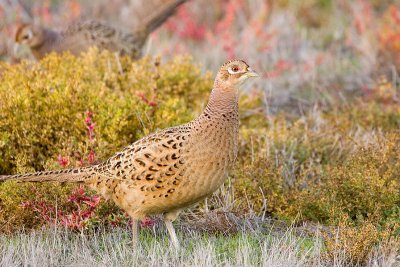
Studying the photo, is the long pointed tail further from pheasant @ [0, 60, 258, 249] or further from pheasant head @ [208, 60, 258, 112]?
pheasant head @ [208, 60, 258, 112]

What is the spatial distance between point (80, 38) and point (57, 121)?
127 inches

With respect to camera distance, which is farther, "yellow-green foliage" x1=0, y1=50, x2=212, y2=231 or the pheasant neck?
"yellow-green foliage" x1=0, y1=50, x2=212, y2=231

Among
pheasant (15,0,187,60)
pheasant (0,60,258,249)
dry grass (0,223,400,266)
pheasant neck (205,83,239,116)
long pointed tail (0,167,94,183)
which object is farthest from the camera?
pheasant (15,0,187,60)

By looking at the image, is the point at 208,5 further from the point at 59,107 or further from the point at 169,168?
the point at 169,168

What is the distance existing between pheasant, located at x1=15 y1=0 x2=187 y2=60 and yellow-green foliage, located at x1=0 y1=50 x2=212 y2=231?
218cm

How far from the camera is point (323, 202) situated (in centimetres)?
606

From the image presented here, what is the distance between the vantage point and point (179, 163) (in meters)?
5.18

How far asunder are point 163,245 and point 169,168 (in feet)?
1.92

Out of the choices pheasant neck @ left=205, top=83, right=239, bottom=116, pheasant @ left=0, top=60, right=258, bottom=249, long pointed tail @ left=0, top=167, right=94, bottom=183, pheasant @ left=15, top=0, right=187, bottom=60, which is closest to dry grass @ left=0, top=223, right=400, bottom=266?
pheasant @ left=0, top=60, right=258, bottom=249

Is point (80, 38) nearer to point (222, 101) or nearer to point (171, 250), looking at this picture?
point (222, 101)

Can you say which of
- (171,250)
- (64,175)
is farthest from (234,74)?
(64,175)

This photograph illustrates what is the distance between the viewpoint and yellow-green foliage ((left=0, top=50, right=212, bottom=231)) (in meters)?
5.96

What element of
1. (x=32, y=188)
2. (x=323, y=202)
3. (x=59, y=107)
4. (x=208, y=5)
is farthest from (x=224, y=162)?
(x=208, y=5)

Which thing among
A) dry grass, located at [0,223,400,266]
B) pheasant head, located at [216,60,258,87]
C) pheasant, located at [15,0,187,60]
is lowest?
dry grass, located at [0,223,400,266]
